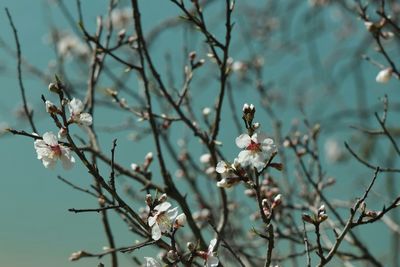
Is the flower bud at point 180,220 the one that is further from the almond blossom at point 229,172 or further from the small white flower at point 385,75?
the small white flower at point 385,75

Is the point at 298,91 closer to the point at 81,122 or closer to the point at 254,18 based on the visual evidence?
the point at 254,18

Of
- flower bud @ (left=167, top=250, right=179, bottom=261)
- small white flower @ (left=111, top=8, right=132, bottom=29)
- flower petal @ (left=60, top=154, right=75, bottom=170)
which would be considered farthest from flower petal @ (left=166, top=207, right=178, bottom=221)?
small white flower @ (left=111, top=8, right=132, bottom=29)

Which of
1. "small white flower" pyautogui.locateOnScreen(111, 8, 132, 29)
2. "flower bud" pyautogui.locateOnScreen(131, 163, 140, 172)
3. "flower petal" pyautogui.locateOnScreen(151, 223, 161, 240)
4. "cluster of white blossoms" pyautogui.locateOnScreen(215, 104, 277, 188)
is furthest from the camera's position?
"small white flower" pyautogui.locateOnScreen(111, 8, 132, 29)

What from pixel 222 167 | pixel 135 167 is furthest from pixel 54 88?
pixel 135 167

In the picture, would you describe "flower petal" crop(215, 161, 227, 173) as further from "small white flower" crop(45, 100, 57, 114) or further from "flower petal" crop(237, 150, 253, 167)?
"small white flower" crop(45, 100, 57, 114)

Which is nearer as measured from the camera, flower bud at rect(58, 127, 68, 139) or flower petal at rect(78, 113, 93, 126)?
flower bud at rect(58, 127, 68, 139)

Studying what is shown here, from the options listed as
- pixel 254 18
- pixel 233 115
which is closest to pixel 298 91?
pixel 254 18

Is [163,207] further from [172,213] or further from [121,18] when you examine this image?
[121,18]
